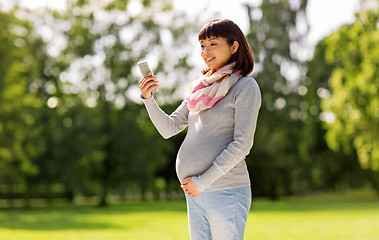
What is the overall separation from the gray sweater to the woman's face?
→ 160 millimetres

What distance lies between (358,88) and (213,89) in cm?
2789

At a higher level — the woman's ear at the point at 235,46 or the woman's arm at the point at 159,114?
the woman's ear at the point at 235,46

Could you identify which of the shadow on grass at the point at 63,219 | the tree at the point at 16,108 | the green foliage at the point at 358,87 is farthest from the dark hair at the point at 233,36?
the green foliage at the point at 358,87

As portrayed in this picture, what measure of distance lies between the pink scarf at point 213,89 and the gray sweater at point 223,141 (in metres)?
0.04

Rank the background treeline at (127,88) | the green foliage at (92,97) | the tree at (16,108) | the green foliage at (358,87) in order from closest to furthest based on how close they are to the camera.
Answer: the tree at (16,108) → the green foliage at (358,87) → the background treeline at (127,88) → the green foliage at (92,97)

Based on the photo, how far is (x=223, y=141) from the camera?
300 centimetres

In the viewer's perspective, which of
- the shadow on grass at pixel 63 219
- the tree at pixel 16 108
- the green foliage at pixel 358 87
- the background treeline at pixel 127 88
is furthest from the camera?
the background treeline at pixel 127 88

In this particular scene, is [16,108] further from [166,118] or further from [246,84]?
[246,84]

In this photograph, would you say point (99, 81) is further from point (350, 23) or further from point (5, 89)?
point (350, 23)

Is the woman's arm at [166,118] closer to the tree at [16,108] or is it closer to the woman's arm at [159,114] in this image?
the woman's arm at [159,114]

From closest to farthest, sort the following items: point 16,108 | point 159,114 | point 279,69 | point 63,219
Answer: point 159,114 < point 63,219 < point 16,108 < point 279,69

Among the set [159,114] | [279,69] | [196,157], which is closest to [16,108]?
[279,69]

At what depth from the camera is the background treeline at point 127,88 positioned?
32.0m

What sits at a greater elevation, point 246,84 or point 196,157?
point 246,84
